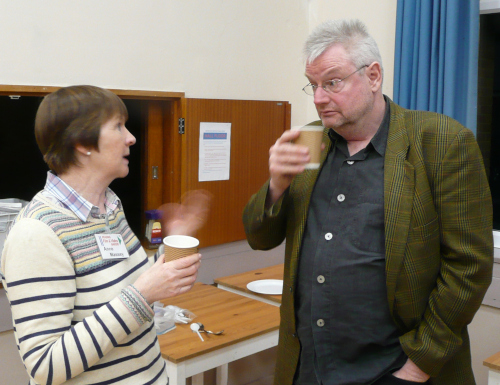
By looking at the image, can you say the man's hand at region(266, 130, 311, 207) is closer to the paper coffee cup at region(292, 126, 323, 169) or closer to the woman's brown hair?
the paper coffee cup at region(292, 126, 323, 169)

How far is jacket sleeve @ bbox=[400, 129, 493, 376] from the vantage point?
1370mm

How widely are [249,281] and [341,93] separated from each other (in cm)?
166

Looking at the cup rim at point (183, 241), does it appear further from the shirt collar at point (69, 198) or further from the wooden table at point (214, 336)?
the wooden table at point (214, 336)

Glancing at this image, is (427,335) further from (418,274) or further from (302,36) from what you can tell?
(302,36)

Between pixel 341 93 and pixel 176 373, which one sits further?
pixel 176 373

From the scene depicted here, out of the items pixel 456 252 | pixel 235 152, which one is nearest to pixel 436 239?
pixel 456 252

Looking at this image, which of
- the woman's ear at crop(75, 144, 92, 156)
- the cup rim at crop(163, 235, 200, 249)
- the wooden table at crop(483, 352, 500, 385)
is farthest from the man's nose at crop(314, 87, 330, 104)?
the wooden table at crop(483, 352, 500, 385)

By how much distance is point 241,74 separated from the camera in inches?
130

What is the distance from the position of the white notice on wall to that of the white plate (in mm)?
715

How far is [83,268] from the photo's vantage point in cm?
117

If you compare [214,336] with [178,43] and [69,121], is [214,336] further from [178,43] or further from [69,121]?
[178,43]

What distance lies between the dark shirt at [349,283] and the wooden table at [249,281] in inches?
44.3

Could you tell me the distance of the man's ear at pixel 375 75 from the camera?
4.91 ft

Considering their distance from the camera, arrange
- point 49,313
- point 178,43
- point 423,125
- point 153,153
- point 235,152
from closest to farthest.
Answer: point 49,313, point 423,125, point 178,43, point 153,153, point 235,152
